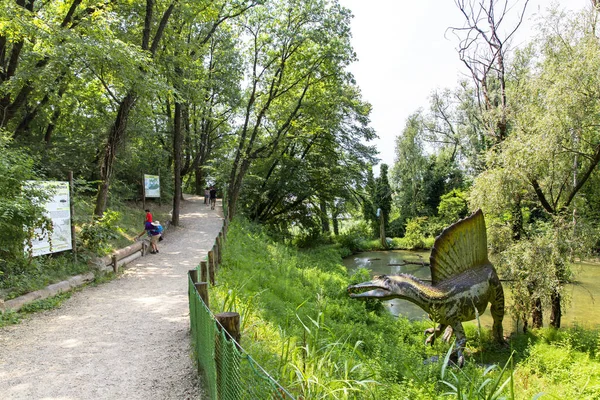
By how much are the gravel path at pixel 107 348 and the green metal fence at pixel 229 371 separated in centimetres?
74

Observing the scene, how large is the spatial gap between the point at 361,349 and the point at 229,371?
5.26 meters

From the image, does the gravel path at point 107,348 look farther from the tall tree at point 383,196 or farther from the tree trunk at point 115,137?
the tall tree at point 383,196

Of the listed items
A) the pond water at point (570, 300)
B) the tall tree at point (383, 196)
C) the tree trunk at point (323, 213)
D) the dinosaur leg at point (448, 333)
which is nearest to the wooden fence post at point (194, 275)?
the dinosaur leg at point (448, 333)

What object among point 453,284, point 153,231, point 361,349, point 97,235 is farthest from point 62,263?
point 453,284

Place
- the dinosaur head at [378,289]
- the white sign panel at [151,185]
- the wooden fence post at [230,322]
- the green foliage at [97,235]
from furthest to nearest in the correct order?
the white sign panel at [151,185] → the green foliage at [97,235] → the dinosaur head at [378,289] → the wooden fence post at [230,322]

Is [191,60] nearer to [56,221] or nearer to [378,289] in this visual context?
[56,221]

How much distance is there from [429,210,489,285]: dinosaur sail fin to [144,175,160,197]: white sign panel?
562 inches

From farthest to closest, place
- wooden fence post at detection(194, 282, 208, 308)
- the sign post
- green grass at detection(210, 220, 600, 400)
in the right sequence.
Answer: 1. the sign post
2. wooden fence post at detection(194, 282, 208, 308)
3. green grass at detection(210, 220, 600, 400)

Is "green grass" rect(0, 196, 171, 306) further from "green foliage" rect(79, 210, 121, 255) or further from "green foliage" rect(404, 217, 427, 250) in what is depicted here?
"green foliage" rect(404, 217, 427, 250)

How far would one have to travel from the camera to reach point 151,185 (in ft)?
62.8

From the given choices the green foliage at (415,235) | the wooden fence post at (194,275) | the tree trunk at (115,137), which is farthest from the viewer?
the green foliage at (415,235)

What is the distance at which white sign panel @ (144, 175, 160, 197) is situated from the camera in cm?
1877

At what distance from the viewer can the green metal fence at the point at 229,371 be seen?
2.59 meters

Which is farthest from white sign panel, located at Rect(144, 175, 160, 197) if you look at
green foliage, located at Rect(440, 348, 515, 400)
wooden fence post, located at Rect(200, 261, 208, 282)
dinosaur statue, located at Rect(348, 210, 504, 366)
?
green foliage, located at Rect(440, 348, 515, 400)
